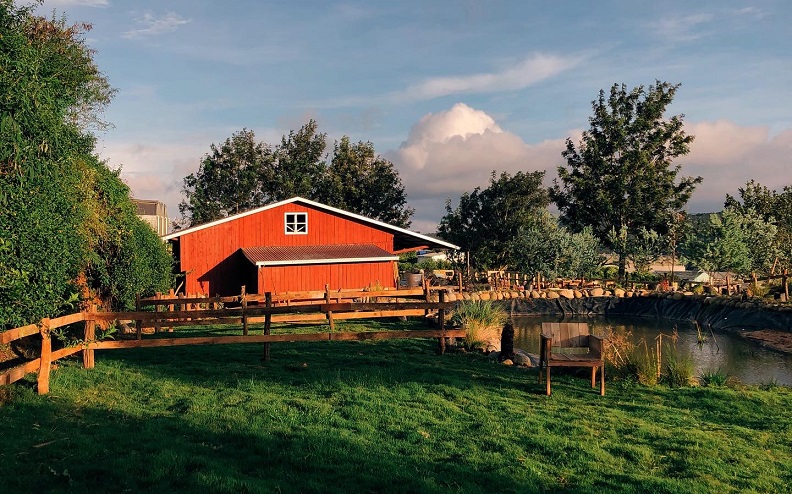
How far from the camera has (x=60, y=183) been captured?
10891 mm

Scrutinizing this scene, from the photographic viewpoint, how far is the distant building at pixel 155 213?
5491 cm

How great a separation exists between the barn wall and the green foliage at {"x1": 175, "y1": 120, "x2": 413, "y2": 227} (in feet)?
93.9

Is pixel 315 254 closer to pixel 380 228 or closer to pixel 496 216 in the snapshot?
pixel 380 228

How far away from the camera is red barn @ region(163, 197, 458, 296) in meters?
30.8

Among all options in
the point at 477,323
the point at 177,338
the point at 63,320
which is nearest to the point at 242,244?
the point at 177,338

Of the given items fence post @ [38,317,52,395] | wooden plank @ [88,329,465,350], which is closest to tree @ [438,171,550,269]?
wooden plank @ [88,329,465,350]

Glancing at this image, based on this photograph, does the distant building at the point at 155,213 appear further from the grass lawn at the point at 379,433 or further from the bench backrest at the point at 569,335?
the bench backrest at the point at 569,335

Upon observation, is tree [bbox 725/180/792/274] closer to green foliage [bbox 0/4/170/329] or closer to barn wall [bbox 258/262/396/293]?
barn wall [bbox 258/262/396/293]

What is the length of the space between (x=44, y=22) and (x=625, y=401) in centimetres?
3862

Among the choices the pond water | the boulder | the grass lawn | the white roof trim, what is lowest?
the pond water

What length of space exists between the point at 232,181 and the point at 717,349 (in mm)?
53436

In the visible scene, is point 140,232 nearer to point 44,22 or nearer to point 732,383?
point 732,383

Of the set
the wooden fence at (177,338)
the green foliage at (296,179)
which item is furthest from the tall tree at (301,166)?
the wooden fence at (177,338)

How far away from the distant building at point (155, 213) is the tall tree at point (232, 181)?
5.14 metres
